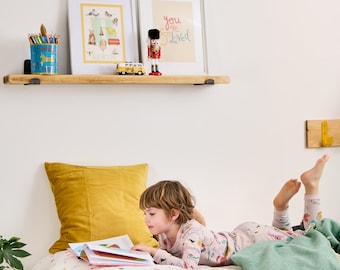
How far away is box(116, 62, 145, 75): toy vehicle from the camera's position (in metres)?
2.73

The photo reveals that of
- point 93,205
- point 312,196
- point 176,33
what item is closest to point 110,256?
point 93,205

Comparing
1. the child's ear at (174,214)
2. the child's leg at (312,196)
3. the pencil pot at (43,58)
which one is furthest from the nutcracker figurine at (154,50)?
the child's leg at (312,196)

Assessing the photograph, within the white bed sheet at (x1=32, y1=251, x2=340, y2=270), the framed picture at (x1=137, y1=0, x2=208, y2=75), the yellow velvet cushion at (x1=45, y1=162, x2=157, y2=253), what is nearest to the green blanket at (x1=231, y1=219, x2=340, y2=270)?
the white bed sheet at (x1=32, y1=251, x2=340, y2=270)

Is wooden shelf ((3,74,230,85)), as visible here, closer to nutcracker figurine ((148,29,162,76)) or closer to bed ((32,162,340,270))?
nutcracker figurine ((148,29,162,76))

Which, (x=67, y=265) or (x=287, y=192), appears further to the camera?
(x=287, y=192)

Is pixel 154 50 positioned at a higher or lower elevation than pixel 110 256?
higher

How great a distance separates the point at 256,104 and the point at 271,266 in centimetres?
128

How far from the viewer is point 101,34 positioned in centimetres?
278

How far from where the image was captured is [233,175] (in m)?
3.07

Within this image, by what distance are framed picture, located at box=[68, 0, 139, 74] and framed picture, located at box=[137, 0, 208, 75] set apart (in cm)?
6

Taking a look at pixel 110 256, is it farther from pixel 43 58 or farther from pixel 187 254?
pixel 43 58

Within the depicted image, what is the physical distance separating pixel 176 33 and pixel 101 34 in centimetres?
38

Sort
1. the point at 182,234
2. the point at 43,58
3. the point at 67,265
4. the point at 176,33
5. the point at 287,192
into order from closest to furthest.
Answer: the point at 67,265 → the point at 182,234 → the point at 43,58 → the point at 287,192 → the point at 176,33

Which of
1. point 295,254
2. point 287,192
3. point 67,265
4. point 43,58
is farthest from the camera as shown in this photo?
point 287,192
